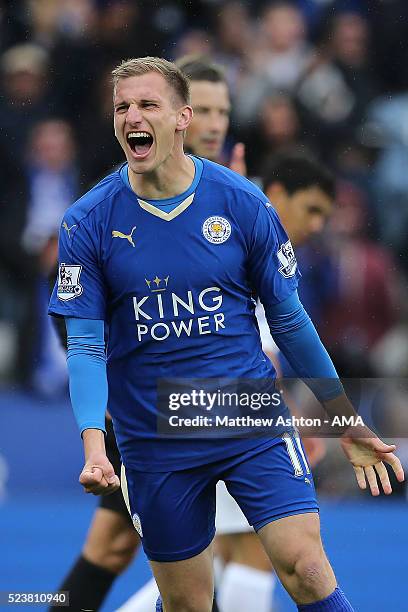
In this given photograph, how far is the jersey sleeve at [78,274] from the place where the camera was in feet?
11.7

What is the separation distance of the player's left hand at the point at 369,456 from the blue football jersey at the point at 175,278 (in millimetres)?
296

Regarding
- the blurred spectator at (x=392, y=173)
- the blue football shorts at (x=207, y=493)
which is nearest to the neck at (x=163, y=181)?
the blue football shorts at (x=207, y=493)

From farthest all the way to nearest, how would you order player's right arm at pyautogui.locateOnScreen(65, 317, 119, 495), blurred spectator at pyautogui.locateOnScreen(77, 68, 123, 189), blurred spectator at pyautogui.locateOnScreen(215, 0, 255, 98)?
blurred spectator at pyautogui.locateOnScreen(215, 0, 255, 98) < blurred spectator at pyautogui.locateOnScreen(77, 68, 123, 189) < player's right arm at pyautogui.locateOnScreen(65, 317, 119, 495)

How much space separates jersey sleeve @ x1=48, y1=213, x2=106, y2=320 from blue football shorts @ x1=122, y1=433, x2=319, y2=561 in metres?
0.49

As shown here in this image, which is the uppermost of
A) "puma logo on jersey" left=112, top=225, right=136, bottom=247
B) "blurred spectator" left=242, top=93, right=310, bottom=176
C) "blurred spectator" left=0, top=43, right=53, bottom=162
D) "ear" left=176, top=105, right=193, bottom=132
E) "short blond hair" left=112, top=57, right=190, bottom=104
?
"short blond hair" left=112, top=57, right=190, bottom=104

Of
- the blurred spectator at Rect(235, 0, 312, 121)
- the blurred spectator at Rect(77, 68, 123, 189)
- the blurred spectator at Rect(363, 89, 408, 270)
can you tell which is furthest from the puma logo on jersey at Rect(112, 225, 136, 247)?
the blurred spectator at Rect(363, 89, 408, 270)

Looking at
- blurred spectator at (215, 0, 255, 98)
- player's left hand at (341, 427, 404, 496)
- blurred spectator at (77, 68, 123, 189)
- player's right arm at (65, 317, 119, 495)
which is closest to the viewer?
player's right arm at (65, 317, 119, 495)

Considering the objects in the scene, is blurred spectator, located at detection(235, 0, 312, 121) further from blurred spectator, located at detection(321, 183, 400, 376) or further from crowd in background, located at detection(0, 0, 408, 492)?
blurred spectator, located at detection(321, 183, 400, 376)

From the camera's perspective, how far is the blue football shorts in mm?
3529

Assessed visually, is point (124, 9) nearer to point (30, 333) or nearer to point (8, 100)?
point (8, 100)

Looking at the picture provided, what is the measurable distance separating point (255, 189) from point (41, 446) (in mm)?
4030

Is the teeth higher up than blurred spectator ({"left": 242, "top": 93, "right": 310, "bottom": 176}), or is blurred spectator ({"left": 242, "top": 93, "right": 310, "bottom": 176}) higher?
the teeth

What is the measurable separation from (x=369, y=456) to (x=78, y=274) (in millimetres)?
934

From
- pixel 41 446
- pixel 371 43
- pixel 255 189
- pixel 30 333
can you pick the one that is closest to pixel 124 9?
pixel 371 43
